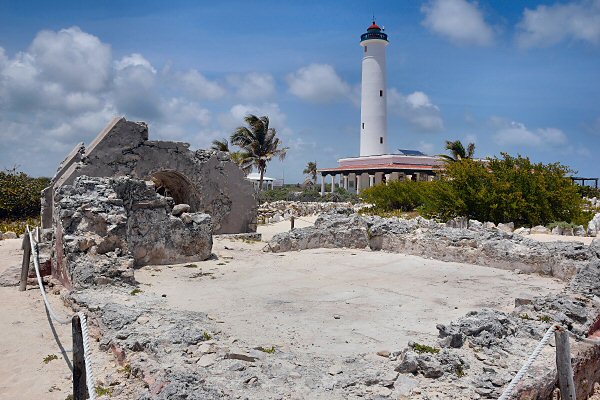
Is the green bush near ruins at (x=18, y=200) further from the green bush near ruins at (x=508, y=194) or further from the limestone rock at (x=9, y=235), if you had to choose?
the green bush near ruins at (x=508, y=194)

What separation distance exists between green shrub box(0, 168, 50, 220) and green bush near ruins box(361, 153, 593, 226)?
18700 millimetres

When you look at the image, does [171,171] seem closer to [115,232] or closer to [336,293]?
[115,232]

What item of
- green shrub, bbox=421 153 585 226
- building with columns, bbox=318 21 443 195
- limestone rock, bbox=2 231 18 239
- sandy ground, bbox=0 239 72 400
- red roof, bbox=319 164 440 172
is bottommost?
sandy ground, bbox=0 239 72 400

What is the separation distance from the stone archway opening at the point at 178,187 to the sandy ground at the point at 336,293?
4262 millimetres

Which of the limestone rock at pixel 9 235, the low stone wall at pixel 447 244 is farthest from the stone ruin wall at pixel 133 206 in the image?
the limestone rock at pixel 9 235

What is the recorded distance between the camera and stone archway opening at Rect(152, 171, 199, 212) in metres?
17.2

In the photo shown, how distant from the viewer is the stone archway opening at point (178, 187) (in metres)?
17.2

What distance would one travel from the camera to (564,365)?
443 centimetres

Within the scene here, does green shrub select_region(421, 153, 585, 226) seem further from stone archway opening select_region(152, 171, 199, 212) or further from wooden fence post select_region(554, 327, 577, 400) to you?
wooden fence post select_region(554, 327, 577, 400)

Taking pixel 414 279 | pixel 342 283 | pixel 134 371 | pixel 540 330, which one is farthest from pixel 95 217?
pixel 540 330

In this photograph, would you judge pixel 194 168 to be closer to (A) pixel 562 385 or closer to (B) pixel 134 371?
(B) pixel 134 371

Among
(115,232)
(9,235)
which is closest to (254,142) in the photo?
(9,235)

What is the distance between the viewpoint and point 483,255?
11781mm

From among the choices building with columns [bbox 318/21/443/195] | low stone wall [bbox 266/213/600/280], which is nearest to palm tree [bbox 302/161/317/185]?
building with columns [bbox 318/21/443/195]
